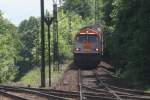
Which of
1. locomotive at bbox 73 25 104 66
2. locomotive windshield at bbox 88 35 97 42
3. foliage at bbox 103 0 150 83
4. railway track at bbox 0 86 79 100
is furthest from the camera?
locomotive windshield at bbox 88 35 97 42

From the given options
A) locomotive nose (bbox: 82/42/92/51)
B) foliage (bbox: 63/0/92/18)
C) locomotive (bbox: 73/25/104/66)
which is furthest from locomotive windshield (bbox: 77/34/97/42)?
foliage (bbox: 63/0/92/18)

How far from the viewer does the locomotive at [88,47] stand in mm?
49531

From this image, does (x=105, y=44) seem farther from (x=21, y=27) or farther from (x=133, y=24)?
(x=21, y=27)

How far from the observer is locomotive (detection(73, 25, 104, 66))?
49531 mm

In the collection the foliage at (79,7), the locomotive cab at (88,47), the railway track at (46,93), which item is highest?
the foliage at (79,7)

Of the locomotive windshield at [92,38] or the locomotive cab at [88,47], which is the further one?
the locomotive windshield at [92,38]

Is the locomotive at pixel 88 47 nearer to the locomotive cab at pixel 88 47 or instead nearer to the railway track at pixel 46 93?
the locomotive cab at pixel 88 47

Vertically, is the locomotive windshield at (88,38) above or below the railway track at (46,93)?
above

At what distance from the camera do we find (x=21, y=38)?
179 m

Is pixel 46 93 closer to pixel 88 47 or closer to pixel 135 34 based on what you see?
pixel 135 34

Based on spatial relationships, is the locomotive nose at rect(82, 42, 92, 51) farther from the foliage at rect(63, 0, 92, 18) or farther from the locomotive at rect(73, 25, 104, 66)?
the foliage at rect(63, 0, 92, 18)

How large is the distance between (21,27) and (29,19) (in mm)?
3957

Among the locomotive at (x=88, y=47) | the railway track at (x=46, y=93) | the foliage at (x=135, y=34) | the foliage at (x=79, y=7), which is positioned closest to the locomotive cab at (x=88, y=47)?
the locomotive at (x=88, y=47)

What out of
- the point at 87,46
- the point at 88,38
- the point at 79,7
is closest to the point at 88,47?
the point at 87,46
